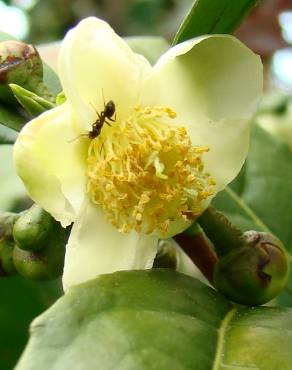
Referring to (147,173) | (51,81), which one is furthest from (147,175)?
(51,81)

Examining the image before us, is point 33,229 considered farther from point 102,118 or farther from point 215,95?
point 215,95

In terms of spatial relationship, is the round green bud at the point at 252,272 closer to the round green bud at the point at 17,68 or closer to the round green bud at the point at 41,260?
the round green bud at the point at 41,260

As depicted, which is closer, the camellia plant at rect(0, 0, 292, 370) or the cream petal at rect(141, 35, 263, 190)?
the camellia plant at rect(0, 0, 292, 370)

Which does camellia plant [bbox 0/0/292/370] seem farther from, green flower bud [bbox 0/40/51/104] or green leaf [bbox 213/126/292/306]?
green leaf [bbox 213/126/292/306]

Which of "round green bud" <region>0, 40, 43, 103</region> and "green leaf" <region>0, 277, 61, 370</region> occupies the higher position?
"round green bud" <region>0, 40, 43, 103</region>

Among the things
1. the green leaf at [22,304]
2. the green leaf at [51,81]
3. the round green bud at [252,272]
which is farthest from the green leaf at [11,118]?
the green leaf at [22,304]

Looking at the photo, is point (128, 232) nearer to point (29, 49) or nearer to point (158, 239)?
point (158, 239)

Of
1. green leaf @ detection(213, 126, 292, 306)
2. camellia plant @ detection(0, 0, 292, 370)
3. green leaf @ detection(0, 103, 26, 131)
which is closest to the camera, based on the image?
camellia plant @ detection(0, 0, 292, 370)

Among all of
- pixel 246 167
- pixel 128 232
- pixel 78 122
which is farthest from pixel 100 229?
pixel 246 167

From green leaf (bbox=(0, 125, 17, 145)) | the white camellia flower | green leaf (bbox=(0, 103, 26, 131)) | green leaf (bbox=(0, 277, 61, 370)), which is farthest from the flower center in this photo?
green leaf (bbox=(0, 277, 61, 370))
